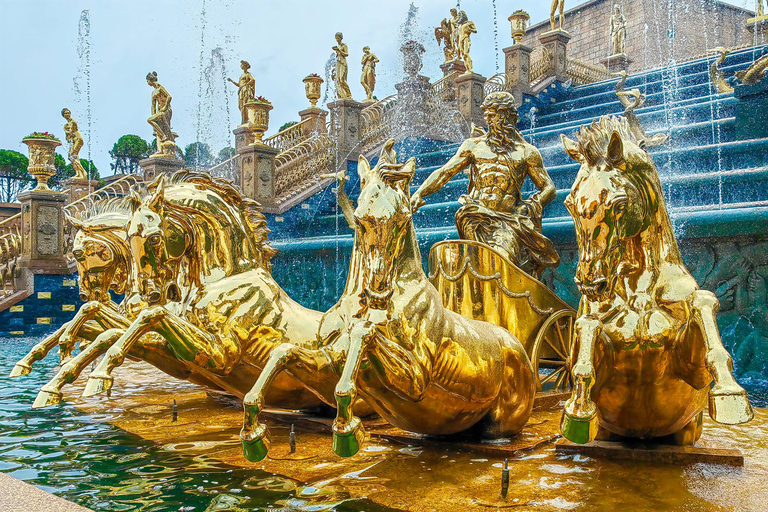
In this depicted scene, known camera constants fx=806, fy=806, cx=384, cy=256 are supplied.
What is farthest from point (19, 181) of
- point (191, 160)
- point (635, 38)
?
point (635, 38)

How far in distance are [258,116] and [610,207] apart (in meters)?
13.8

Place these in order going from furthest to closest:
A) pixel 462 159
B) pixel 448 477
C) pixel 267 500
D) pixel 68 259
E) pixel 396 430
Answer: pixel 68 259 < pixel 462 159 < pixel 396 430 < pixel 448 477 < pixel 267 500

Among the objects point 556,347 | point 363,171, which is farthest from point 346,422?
point 556,347

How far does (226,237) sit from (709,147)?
7341 mm

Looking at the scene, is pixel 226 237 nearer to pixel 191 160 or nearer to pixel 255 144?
pixel 255 144

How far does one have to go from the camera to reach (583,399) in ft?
9.96

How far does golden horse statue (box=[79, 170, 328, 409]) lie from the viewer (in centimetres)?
450

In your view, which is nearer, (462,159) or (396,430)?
(396,430)

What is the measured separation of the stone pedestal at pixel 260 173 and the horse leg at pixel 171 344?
1174cm

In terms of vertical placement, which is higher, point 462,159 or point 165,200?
point 462,159

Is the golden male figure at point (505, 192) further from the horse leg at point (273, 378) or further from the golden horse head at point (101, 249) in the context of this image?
the horse leg at point (273, 378)

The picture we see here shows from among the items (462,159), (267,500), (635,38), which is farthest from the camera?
(635,38)

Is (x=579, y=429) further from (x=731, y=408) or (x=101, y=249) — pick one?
(x=101, y=249)

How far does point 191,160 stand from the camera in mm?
28844
